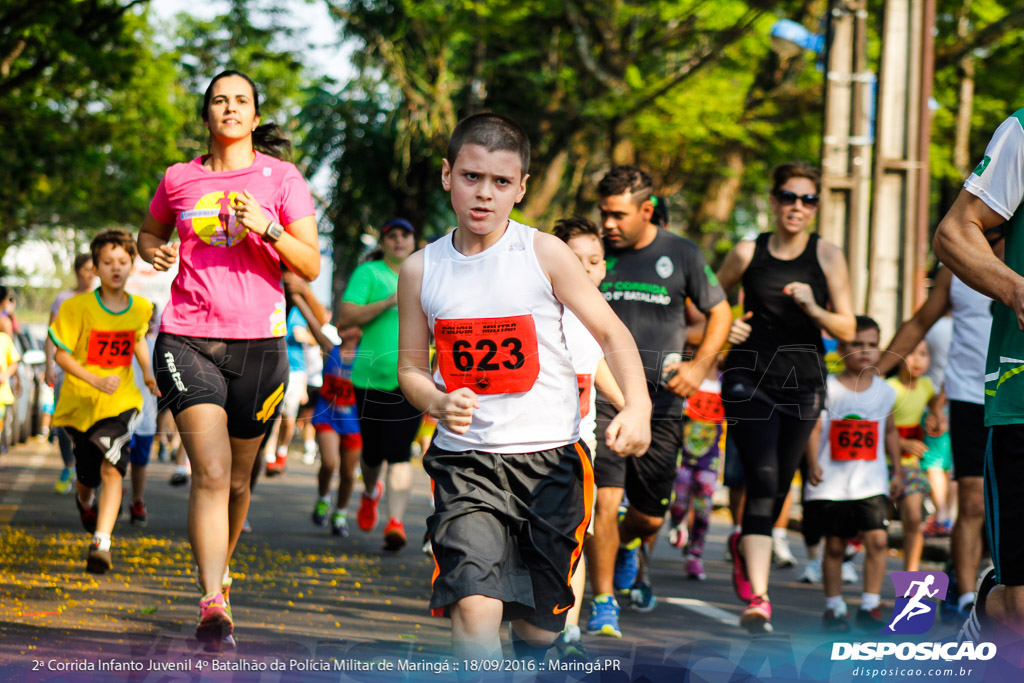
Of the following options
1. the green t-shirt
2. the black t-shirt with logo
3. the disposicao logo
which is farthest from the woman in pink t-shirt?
the green t-shirt

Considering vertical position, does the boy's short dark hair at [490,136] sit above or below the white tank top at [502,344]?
above

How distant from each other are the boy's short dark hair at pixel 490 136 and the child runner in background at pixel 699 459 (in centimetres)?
506

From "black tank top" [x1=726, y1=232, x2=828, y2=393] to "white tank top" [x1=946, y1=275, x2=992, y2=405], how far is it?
67 cm

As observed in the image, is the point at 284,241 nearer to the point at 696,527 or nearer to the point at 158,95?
the point at 696,527

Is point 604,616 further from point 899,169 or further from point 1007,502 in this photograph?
point 899,169

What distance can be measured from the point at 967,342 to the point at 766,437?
1.17 meters

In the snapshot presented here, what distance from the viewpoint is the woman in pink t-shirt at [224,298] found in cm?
526

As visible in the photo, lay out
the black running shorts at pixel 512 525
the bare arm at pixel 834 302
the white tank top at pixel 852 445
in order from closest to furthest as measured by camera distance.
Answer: the black running shorts at pixel 512 525
the bare arm at pixel 834 302
the white tank top at pixel 852 445

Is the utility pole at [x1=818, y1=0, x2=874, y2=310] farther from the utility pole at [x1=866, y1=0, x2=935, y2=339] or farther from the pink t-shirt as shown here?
the pink t-shirt

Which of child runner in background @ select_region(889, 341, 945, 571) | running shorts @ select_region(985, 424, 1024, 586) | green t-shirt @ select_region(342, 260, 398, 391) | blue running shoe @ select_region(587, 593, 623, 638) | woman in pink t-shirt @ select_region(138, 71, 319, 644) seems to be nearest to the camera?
running shorts @ select_region(985, 424, 1024, 586)

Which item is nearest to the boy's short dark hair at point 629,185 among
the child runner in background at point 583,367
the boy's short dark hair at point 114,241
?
the child runner in background at point 583,367

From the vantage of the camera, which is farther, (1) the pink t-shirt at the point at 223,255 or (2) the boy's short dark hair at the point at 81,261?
(2) the boy's short dark hair at the point at 81,261

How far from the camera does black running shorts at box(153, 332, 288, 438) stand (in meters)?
5.29

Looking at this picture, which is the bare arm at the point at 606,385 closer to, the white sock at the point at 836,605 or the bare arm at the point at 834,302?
the bare arm at the point at 834,302
